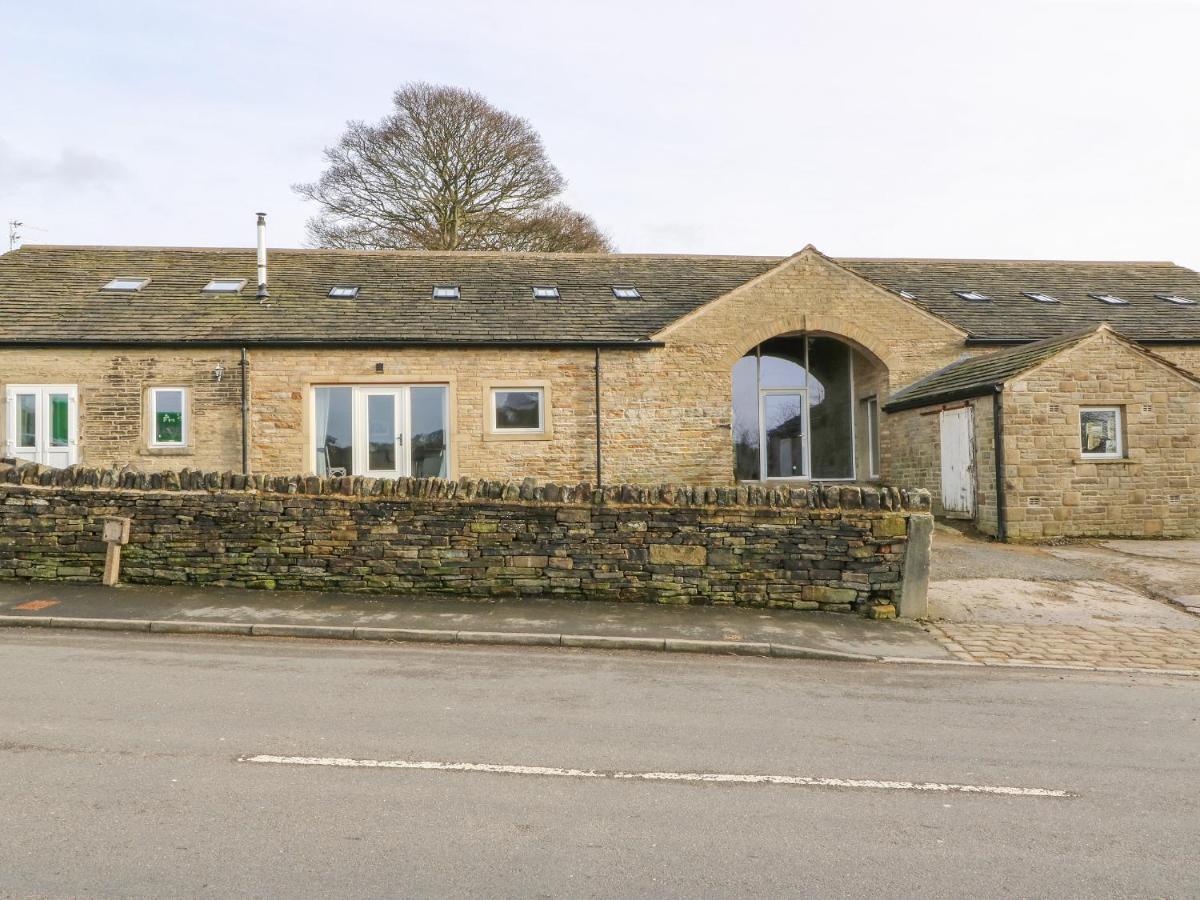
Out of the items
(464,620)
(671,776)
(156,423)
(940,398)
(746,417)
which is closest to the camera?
(671,776)

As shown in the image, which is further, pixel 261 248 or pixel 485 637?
pixel 261 248

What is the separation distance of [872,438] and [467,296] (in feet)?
32.3

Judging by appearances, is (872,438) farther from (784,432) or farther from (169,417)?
(169,417)

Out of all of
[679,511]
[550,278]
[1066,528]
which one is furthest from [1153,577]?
[550,278]

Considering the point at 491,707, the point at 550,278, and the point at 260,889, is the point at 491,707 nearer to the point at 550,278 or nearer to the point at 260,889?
the point at 260,889

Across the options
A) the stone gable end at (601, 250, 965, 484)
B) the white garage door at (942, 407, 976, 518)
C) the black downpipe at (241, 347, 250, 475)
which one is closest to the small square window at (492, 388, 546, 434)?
the stone gable end at (601, 250, 965, 484)

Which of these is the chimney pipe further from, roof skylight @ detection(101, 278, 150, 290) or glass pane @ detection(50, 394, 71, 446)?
glass pane @ detection(50, 394, 71, 446)

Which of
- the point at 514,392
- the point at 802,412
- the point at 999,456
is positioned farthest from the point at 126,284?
the point at 999,456

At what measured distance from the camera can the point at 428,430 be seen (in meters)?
16.6

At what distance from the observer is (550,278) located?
19.4 m

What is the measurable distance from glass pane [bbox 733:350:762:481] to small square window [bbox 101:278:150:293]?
525 inches

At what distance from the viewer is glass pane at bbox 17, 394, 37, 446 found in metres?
15.7

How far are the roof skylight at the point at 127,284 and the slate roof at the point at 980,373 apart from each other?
648 inches

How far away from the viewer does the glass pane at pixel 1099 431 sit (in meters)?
14.4
